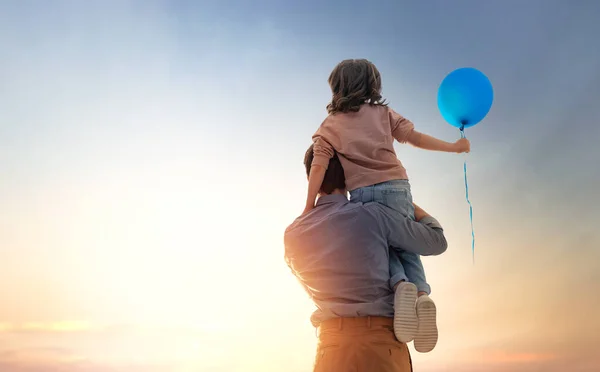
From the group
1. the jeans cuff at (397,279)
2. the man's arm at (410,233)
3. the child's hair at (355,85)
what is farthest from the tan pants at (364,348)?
the child's hair at (355,85)

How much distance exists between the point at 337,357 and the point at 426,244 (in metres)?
0.80

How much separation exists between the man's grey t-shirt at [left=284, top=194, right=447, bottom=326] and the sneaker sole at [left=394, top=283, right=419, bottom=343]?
0.31 ft

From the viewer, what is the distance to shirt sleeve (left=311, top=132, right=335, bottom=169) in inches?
129

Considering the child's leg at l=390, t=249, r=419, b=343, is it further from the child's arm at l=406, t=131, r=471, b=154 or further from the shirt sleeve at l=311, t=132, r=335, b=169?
the child's arm at l=406, t=131, r=471, b=154

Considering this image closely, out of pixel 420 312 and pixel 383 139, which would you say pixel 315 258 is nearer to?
pixel 420 312

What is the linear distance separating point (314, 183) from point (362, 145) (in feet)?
1.21

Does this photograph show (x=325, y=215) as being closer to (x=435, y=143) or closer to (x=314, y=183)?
(x=314, y=183)

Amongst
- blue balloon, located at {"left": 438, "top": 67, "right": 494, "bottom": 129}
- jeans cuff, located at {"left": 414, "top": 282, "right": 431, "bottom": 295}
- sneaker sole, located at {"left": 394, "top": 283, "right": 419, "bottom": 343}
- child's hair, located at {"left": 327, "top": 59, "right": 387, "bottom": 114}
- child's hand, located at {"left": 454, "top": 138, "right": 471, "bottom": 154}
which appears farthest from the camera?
blue balloon, located at {"left": 438, "top": 67, "right": 494, "bottom": 129}

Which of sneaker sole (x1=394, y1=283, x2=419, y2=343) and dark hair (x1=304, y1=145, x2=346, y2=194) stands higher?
dark hair (x1=304, y1=145, x2=346, y2=194)

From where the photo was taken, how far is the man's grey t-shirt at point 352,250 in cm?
297

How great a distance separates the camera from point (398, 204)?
126 inches

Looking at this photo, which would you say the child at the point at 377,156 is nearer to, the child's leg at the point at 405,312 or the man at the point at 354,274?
the child's leg at the point at 405,312

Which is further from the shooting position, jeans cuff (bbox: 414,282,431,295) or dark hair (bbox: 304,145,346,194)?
dark hair (bbox: 304,145,346,194)

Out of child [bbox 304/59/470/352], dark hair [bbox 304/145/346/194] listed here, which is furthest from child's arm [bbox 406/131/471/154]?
dark hair [bbox 304/145/346/194]
